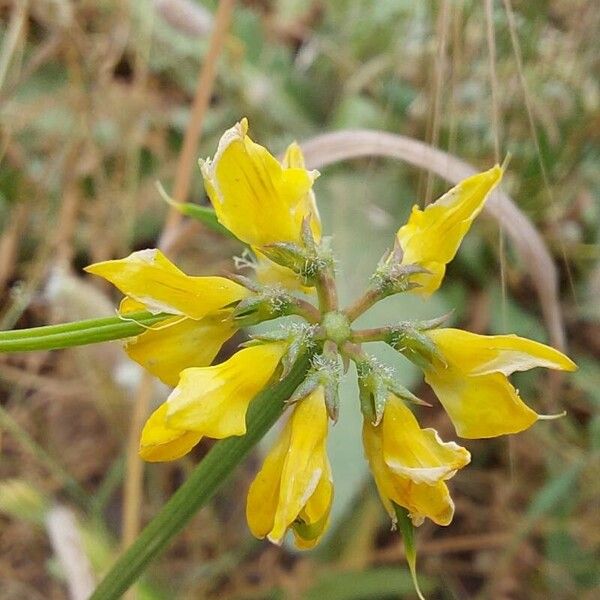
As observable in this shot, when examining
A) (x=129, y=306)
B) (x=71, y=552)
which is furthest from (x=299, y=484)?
(x=71, y=552)

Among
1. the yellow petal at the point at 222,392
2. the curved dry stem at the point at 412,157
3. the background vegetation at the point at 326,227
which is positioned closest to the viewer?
the yellow petal at the point at 222,392

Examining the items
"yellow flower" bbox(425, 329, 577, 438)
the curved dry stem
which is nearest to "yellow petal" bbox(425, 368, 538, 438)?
"yellow flower" bbox(425, 329, 577, 438)

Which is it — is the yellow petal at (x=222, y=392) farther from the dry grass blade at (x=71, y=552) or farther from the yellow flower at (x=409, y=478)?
the dry grass blade at (x=71, y=552)

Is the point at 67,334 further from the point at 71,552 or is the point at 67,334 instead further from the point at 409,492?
the point at 71,552

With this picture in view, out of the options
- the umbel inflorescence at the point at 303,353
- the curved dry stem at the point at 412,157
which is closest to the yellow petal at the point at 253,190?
the umbel inflorescence at the point at 303,353

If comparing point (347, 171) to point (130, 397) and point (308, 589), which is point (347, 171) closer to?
point (130, 397)

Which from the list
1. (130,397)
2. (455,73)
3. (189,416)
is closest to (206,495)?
(189,416)
